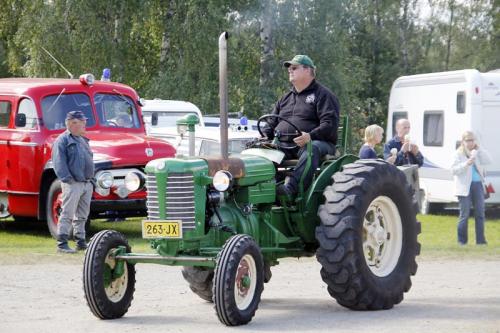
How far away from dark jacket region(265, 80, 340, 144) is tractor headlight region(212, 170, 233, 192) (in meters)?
1.08

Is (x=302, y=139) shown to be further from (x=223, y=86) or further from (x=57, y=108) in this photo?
(x=57, y=108)

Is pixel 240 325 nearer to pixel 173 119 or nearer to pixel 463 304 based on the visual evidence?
pixel 463 304

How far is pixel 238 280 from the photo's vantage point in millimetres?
8578

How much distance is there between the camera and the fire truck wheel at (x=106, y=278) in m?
8.91

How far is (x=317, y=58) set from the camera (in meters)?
29.7

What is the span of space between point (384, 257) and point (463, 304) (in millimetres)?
766

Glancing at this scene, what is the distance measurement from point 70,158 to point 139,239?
2.66 m

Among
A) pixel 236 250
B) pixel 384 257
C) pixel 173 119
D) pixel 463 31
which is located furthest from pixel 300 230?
pixel 463 31

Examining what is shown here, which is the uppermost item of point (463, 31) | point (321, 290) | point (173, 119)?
point (463, 31)

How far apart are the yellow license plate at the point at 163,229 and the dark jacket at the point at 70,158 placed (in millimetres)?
5586

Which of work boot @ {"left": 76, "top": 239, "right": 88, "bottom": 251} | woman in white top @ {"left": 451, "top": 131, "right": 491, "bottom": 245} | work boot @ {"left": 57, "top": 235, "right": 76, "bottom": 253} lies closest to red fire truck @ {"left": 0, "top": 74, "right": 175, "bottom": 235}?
work boot @ {"left": 76, "top": 239, "right": 88, "bottom": 251}

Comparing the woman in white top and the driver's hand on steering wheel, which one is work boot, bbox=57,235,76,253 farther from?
the driver's hand on steering wheel

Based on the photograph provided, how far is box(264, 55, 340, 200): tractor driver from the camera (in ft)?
31.8

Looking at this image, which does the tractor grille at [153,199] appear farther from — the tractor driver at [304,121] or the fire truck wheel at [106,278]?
the tractor driver at [304,121]
